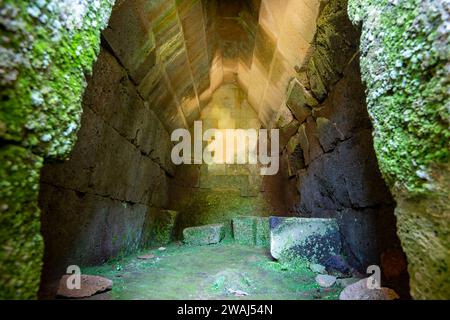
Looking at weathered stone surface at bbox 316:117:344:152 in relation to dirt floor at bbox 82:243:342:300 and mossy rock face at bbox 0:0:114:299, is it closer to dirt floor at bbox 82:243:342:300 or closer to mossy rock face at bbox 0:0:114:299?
dirt floor at bbox 82:243:342:300

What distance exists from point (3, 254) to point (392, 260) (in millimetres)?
2437

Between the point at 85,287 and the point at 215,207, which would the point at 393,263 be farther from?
the point at 215,207

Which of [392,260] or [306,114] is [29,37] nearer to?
[392,260]

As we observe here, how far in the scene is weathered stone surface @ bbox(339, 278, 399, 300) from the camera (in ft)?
5.77

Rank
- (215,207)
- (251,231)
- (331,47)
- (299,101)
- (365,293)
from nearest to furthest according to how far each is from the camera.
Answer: (365,293)
(331,47)
(299,101)
(251,231)
(215,207)

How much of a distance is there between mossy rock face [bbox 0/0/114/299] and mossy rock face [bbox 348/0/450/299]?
1.53 metres

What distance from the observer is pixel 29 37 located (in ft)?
3.47

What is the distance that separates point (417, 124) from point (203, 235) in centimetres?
398

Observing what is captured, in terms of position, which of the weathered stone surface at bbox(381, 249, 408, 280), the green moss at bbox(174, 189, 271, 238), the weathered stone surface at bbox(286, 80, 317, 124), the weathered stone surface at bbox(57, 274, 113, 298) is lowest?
the weathered stone surface at bbox(57, 274, 113, 298)

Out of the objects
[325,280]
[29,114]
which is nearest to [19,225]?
[29,114]

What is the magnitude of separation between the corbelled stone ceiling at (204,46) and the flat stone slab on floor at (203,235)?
76.2 inches

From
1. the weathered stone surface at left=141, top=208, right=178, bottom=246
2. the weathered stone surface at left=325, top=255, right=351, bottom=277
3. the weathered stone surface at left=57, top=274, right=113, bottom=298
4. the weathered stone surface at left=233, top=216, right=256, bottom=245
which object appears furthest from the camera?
the weathered stone surface at left=233, top=216, right=256, bottom=245

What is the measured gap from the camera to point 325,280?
2393mm

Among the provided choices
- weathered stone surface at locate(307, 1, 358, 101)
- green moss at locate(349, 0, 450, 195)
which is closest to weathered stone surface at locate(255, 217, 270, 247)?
weathered stone surface at locate(307, 1, 358, 101)
